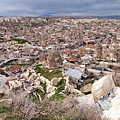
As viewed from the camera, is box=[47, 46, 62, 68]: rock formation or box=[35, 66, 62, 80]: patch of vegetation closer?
box=[35, 66, 62, 80]: patch of vegetation

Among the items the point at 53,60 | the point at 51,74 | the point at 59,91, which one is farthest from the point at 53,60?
the point at 59,91

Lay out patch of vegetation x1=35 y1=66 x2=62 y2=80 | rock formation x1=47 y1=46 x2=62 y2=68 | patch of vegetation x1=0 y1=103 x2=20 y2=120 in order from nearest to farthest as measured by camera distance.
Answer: patch of vegetation x1=0 y1=103 x2=20 y2=120 → patch of vegetation x1=35 y1=66 x2=62 y2=80 → rock formation x1=47 y1=46 x2=62 y2=68

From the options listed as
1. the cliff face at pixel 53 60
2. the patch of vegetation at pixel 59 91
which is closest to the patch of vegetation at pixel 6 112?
the patch of vegetation at pixel 59 91

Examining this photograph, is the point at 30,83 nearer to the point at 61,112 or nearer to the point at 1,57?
the point at 61,112

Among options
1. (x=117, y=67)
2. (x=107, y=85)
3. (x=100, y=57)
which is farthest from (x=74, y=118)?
Answer: (x=100, y=57)

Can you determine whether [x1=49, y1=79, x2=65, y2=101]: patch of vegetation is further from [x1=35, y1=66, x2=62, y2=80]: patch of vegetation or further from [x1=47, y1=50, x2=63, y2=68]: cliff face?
[x1=47, y1=50, x2=63, y2=68]: cliff face

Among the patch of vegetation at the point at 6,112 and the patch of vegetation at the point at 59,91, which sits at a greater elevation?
the patch of vegetation at the point at 6,112

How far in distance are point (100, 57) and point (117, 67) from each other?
7796 millimetres

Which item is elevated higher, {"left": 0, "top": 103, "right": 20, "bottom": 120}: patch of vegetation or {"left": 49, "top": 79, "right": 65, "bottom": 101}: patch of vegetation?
{"left": 0, "top": 103, "right": 20, "bottom": 120}: patch of vegetation

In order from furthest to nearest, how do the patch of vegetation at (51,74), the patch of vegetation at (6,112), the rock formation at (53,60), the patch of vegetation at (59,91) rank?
the rock formation at (53,60) < the patch of vegetation at (51,74) < the patch of vegetation at (59,91) < the patch of vegetation at (6,112)

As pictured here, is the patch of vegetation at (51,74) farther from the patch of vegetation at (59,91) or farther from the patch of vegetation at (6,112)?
the patch of vegetation at (6,112)

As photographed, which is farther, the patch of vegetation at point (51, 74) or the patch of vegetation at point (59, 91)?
the patch of vegetation at point (51, 74)

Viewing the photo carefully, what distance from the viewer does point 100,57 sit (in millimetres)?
32781

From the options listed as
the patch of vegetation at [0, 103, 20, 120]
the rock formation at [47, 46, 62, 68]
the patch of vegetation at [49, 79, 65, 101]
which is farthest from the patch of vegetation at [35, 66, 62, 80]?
the patch of vegetation at [0, 103, 20, 120]
